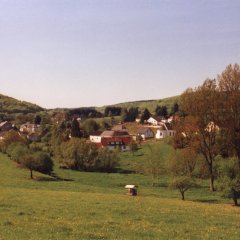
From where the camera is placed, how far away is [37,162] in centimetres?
6619

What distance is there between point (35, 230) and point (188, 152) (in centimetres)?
4012

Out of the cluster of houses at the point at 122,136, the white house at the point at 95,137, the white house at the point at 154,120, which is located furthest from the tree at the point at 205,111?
the white house at the point at 154,120

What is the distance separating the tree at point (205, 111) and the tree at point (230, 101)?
2.73 feet

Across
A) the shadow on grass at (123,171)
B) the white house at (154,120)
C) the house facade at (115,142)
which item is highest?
the white house at (154,120)

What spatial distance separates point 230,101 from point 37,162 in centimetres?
3217

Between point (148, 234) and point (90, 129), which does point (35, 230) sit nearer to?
point (148, 234)

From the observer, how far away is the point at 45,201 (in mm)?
32344

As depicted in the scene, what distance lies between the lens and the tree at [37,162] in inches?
2539

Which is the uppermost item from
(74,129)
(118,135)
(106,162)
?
(74,129)

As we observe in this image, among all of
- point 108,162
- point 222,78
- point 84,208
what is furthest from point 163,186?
point 84,208

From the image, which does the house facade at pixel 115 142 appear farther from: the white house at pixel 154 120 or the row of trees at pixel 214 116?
the row of trees at pixel 214 116

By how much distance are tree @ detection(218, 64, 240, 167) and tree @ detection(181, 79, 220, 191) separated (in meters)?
0.83

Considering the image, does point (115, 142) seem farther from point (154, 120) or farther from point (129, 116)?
point (129, 116)

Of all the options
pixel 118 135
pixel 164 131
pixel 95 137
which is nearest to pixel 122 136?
pixel 118 135
